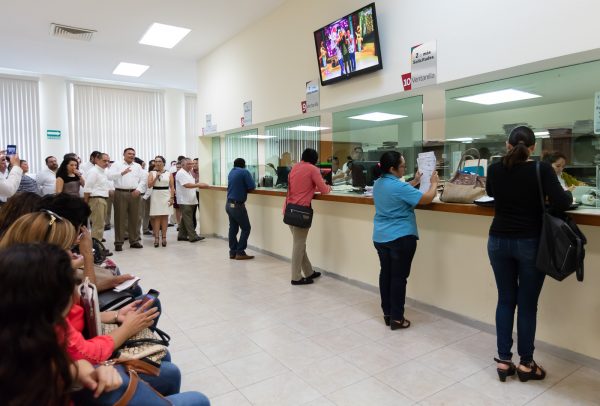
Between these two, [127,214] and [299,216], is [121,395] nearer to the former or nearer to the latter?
[299,216]

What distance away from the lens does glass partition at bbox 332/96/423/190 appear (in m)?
3.93

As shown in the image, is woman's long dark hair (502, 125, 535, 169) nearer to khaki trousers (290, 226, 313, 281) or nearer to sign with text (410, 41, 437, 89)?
sign with text (410, 41, 437, 89)

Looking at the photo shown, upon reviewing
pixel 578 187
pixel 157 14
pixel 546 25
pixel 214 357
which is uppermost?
pixel 157 14

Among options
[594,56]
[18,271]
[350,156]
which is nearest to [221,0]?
[350,156]

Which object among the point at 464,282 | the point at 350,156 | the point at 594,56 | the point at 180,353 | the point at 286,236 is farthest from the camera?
the point at 286,236

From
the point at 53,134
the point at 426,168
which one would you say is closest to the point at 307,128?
the point at 426,168

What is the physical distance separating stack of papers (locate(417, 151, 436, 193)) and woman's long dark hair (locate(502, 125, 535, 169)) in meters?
1.03

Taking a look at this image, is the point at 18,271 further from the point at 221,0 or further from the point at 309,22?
the point at 221,0

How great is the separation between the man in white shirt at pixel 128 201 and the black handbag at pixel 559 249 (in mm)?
5820

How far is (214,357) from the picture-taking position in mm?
2652

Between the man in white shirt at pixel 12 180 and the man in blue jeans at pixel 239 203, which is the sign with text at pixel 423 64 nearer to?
the man in blue jeans at pixel 239 203

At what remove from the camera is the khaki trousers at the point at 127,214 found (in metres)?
6.36

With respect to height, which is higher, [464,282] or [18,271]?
[18,271]

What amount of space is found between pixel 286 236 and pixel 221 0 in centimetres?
299
